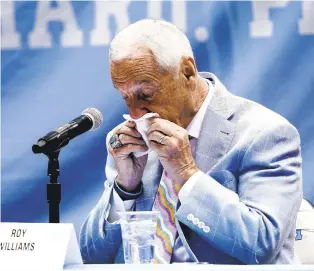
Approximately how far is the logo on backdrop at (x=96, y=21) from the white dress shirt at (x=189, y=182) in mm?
645

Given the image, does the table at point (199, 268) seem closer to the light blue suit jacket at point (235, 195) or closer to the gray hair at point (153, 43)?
the light blue suit jacket at point (235, 195)

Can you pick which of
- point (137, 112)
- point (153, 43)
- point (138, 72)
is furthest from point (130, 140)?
point (153, 43)

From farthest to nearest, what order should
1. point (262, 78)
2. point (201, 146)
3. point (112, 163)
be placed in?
1. point (262, 78)
2. point (112, 163)
3. point (201, 146)

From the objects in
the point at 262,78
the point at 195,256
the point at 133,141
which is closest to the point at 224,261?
the point at 195,256

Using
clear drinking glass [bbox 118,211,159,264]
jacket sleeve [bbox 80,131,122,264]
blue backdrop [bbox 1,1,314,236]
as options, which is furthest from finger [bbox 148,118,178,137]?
blue backdrop [bbox 1,1,314,236]

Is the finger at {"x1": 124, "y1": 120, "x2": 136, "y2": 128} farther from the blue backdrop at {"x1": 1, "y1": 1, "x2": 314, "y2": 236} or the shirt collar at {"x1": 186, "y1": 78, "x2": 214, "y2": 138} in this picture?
the blue backdrop at {"x1": 1, "y1": 1, "x2": 314, "y2": 236}

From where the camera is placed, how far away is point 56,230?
1.82 m

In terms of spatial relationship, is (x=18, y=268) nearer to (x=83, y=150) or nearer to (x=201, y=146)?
(x=201, y=146)

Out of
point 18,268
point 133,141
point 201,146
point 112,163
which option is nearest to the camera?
point 18,268

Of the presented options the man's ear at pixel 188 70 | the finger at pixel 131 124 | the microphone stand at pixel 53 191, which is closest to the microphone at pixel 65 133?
the microphone stand at pixel 53 191

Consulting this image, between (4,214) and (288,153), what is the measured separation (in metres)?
1.52

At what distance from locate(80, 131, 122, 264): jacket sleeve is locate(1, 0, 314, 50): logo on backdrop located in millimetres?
1019

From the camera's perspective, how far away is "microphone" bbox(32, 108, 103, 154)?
203cm

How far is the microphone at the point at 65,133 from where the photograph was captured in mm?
2031
